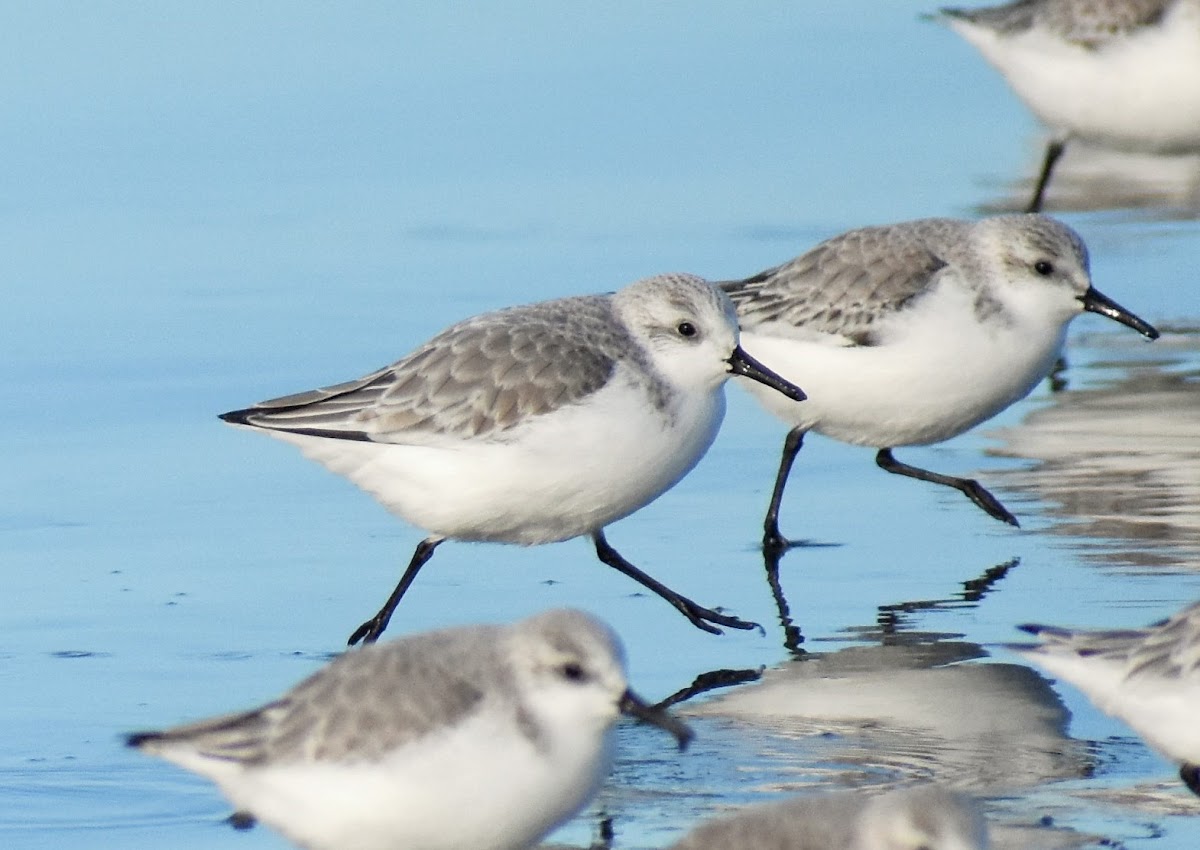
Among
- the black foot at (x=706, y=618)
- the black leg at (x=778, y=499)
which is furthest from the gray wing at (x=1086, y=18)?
the black foot at (x=706, y=618)

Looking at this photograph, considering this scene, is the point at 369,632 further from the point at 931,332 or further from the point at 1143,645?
the point at 1143,645

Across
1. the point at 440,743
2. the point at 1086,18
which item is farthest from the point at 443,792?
the point at 1086,18

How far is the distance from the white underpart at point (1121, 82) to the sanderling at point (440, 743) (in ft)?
32.4

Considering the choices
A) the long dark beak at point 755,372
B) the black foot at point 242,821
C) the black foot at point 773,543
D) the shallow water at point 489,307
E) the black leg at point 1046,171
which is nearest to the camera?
the black foot at point 242,821

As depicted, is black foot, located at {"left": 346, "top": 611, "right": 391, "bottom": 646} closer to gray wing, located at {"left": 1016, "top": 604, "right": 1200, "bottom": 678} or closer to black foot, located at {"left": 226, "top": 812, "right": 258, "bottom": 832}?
black foot, located at {"left": 226, "top": 812, "right": 258, "bottom": 832}

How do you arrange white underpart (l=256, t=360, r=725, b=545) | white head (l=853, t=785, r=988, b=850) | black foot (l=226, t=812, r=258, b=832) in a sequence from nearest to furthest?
white head (l=853, t=785, r=988, b=850) → black foot (l=226, t=812, r=258, b=832) → white underpart (l=256, t=360, r=725, b=545)

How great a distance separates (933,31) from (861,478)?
34.7ft

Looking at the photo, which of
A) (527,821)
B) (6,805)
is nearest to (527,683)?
(527,821)

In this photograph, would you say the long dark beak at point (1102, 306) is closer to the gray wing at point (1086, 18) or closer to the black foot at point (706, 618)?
the black foot at point (706, 618)

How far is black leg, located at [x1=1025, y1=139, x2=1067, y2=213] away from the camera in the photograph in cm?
1495

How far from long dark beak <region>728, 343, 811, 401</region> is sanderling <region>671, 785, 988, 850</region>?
3.13 meters

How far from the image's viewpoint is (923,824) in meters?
5.11

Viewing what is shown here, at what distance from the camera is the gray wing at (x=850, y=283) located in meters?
9.73

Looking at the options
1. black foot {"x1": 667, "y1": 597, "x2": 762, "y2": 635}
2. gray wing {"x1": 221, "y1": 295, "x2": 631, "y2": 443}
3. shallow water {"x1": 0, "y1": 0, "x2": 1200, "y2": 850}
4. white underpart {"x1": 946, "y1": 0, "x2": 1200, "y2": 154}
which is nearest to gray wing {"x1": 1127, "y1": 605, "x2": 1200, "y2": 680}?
shallow water {"x1": 0, "y1": 0, "x2": 1200, "y2": 850}
